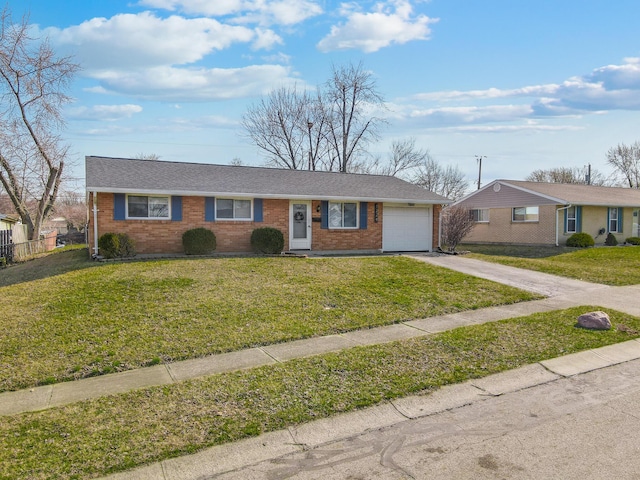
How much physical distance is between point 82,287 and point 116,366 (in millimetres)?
4742

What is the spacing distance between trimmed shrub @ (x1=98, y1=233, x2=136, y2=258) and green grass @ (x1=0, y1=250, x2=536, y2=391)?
0.74 metres

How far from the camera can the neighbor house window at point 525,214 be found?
83.1 feet

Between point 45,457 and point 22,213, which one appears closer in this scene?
point 45,457

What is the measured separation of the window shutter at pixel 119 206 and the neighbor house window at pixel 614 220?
83.7ft

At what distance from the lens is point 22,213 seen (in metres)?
27.8

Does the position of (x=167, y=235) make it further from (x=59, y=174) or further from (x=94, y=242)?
(x=59, y=174)

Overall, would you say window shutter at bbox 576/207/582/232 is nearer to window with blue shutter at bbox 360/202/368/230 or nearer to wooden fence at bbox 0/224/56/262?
window with blue shutter at bbox 360/202/368/230

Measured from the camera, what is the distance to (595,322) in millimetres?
7820

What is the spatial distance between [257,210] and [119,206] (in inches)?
183

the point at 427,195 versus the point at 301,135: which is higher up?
the point at 301,135

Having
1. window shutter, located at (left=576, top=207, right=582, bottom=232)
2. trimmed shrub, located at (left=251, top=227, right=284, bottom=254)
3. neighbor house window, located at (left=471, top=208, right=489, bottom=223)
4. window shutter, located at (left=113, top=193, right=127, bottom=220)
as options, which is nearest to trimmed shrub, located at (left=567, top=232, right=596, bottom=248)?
window shutter, located at (left=576, top=207, right=582, bottom=232)

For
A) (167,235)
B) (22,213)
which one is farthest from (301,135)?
(167,235)

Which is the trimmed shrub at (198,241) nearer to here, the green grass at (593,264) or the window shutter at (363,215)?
the window shutter at (363,215)

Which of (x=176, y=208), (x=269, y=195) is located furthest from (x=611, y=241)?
(x=176, y=208)
